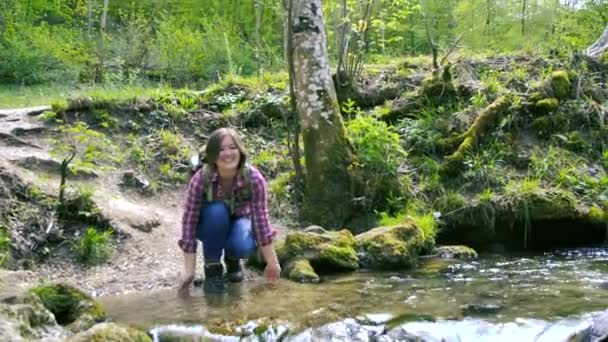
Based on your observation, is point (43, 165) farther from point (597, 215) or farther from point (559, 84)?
point (559, 84)

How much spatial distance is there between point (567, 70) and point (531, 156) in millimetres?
2075

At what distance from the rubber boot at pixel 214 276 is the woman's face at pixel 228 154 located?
0.92 meters

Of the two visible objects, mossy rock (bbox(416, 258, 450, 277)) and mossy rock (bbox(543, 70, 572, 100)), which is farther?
mossy rock (bbox(543, 70, 572, 100))

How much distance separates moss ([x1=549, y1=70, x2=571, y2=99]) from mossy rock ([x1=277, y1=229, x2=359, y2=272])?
4.81 metres

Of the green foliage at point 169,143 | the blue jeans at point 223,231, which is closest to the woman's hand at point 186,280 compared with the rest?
the blue jeans at point 223,231

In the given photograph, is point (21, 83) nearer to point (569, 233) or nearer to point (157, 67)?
point (157, 67)

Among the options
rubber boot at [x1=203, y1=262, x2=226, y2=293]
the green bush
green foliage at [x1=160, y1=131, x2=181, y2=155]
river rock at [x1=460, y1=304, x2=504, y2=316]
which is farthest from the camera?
the green bush

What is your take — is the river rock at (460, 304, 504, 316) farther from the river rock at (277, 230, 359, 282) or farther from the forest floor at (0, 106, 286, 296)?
the forest floor at (0, 106, 286, 296)

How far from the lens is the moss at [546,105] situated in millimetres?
9297

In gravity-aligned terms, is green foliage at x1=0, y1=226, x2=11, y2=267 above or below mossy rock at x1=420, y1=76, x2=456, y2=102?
below

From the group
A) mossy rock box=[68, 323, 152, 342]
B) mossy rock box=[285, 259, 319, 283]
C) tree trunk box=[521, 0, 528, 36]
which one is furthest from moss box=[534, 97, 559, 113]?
tree trunk box=[521, 0, 528, 36]

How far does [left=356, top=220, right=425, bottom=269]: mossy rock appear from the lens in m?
6.30

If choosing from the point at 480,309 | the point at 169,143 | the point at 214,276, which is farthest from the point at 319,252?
the point at 169,143

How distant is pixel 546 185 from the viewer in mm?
8148
